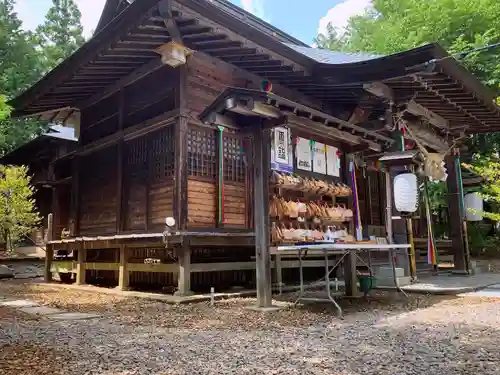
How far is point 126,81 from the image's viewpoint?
9086 millimetres

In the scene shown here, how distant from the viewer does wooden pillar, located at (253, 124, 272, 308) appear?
19.2 ft

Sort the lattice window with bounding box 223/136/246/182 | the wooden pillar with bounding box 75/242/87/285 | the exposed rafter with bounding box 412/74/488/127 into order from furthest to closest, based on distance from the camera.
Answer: the wooden pillar with bounding box 75/242/87/285
the lattice window with bounding box 223/136/246/182
the exposed rafter with bounding box 412/74/488/127

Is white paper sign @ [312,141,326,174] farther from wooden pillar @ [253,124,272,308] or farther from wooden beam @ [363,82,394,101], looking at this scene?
wooden pillar @ [253,124,272,308]

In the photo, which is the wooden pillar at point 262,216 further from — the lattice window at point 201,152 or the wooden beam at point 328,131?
the lattice window at point 201,152

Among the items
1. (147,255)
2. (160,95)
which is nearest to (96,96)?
(160,95)

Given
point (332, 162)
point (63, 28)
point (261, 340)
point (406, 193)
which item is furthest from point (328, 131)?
point (63, 28)

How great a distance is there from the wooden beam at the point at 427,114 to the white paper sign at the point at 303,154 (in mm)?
2838

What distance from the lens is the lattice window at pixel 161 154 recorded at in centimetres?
808

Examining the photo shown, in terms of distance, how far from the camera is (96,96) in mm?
10344

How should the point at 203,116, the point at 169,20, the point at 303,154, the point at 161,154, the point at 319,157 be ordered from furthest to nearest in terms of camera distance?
the point at 161,154, the point at 319,157, the point at 303,154, the point at 169,20, the point at 203,116

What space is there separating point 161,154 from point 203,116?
2869 mm

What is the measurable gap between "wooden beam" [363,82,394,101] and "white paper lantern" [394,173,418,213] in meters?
1.63

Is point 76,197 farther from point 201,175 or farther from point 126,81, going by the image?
point 201,175

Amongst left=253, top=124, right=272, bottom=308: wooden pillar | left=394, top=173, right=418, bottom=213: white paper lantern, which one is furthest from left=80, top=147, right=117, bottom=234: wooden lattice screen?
left=394, top=173, right=418, bottom=213: white paper lantern
